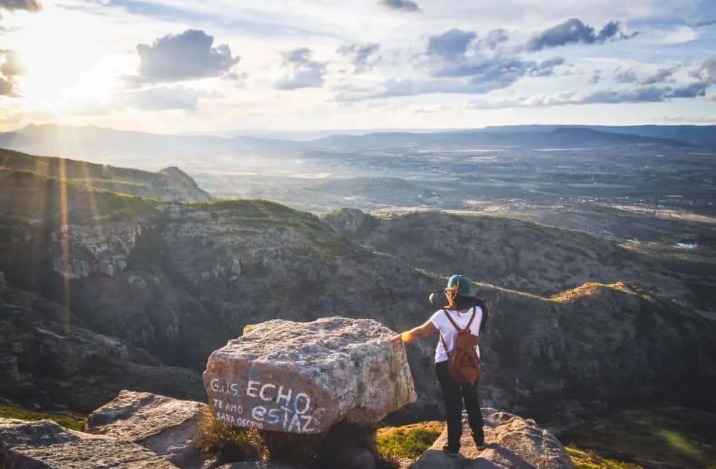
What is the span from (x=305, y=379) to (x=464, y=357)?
4.44 metres

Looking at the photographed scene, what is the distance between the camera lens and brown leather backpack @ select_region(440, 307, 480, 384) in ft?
47.6

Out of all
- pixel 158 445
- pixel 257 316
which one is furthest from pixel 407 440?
pixel 257 316

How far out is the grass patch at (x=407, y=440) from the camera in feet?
67.3

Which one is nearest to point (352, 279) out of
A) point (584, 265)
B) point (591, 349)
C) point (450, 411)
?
point (591, 349)

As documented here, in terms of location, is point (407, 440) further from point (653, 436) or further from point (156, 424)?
point (653, 436)

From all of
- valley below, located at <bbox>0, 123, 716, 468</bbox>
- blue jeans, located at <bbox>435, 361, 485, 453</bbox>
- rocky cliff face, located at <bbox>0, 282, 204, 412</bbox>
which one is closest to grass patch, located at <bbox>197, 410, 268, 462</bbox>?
blue jeans, located at <bbox>435, 361, 485, 453</bbox>

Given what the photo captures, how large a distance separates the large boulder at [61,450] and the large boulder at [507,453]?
7.47m

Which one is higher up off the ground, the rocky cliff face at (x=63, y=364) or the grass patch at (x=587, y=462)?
the grass patch at (x=587, y=462)

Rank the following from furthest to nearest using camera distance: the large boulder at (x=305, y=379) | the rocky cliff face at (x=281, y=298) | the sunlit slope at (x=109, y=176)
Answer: the sunlit slope at (x=109, y=176)
the rocky cliff face at (x=281, y=298)
the large boulder at (x=305, y=379)

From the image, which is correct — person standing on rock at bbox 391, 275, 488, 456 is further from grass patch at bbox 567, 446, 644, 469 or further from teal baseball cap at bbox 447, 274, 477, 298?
grass patch at bbox 567, 446, 644, 469

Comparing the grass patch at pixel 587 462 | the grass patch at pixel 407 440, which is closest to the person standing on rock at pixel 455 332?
the grass patch at pixel 407 440

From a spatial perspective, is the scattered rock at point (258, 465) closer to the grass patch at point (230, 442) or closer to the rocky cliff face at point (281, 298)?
the grass patch at point (230, 442)

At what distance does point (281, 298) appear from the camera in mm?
76312

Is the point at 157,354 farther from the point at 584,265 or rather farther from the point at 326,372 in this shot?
the point at 584,265
